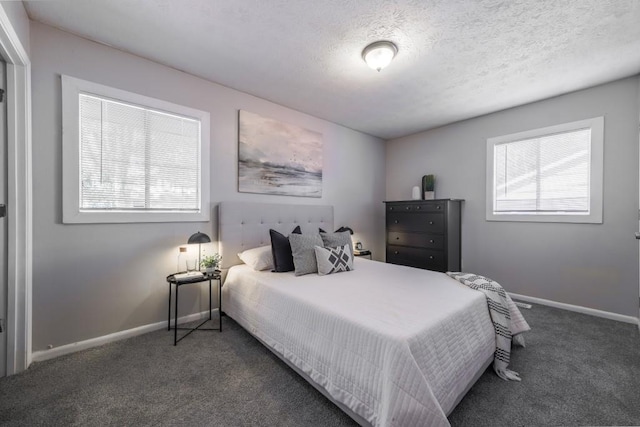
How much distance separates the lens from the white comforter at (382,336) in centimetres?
115

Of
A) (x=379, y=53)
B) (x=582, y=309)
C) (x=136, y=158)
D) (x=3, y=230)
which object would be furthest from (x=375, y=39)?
(x=582, y=309)

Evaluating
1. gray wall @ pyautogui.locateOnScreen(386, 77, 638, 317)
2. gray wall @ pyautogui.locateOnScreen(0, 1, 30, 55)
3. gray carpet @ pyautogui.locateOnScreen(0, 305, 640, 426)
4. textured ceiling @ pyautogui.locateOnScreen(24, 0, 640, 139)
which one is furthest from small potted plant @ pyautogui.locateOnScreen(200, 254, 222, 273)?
gray wall @ pyautogui.locateOnScreen(386, 77, 638, 317)

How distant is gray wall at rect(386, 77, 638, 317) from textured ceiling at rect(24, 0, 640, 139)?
1.02ft

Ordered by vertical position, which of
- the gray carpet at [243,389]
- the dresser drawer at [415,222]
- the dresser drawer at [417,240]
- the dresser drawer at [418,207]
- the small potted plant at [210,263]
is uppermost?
the dresser drawer at [418,207]

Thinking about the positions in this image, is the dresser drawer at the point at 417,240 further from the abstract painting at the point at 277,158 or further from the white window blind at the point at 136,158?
the white window blind at the point at 136,158

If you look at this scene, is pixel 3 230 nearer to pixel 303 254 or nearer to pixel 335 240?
pixel 303 254

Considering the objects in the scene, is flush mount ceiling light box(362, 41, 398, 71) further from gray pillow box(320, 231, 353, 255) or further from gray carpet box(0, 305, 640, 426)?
gray carpet box(0, 305, 640, 426)

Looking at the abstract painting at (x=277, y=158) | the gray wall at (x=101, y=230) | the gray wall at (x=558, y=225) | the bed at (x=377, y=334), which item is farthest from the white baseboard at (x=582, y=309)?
the gray wall at (x=101, y=230)

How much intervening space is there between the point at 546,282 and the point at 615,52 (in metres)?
2.39

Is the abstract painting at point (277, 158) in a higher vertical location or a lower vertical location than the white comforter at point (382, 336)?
higher

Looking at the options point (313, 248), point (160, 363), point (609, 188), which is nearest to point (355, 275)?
point (313, 248)

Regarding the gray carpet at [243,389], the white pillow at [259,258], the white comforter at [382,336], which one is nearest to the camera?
the white comforter at [382,336]

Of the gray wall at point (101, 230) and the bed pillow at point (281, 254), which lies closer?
the gray wall at point (101, 230)

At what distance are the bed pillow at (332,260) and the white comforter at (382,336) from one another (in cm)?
17
